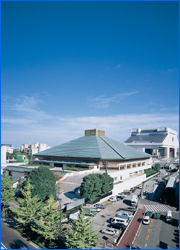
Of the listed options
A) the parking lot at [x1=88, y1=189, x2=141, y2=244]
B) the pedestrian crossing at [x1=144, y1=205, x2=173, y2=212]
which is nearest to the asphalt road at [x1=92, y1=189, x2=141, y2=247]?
the parking lot at [x1=88, y1=189, x2=141, y2=244]

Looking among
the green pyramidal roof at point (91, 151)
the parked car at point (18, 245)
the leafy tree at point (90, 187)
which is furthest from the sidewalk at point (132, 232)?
the green pyramidal roof at point (91, 151)

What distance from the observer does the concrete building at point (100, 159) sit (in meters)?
56.3

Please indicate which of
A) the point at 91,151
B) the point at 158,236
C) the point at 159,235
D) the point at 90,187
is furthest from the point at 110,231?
the point at 91,151

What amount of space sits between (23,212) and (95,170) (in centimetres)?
3239

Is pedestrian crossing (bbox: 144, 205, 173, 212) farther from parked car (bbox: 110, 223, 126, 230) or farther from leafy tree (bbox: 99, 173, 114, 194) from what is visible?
parked car (bbox: 110, 223, 126, 230)

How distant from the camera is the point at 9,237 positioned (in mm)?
24562

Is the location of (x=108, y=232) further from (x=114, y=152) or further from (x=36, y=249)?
(x=114, y=152)

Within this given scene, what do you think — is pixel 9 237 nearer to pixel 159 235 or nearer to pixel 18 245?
pixel 18 245

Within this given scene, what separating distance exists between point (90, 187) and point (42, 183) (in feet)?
27.8

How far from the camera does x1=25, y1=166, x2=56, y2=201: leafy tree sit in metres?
33.6

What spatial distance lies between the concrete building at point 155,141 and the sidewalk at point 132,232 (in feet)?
324

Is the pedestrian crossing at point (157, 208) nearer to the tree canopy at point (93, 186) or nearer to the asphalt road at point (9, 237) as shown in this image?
the tree canopy at point (93, 186)

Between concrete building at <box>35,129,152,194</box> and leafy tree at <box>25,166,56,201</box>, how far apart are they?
61.7 feet

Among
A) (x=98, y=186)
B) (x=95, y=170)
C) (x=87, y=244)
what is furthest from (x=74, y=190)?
(x=87, y=244)
